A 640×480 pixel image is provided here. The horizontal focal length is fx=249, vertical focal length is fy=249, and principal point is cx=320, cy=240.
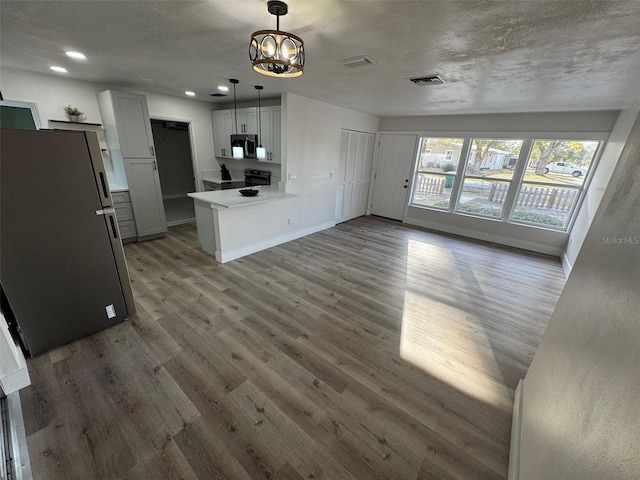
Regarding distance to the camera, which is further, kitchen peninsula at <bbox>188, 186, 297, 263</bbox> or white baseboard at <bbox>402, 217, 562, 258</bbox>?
white baseboard at <bbox>402, 217, 562, 258</bbox>

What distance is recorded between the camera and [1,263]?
1803mm

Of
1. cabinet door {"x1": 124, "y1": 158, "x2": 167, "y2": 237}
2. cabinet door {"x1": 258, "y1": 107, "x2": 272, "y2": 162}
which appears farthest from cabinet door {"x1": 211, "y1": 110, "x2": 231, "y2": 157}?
cabinet door {"x1": 124, "y1": 158, "x2": 167, "y2": 237}

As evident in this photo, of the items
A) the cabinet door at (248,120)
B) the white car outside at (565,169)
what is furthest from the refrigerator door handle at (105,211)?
the white car outside at (565,169)

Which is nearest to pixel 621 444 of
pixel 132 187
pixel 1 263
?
pixel 1 263

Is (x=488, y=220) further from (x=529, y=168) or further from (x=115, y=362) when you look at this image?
(x=115, y=362)

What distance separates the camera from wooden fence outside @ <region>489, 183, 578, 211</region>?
4.59 meters

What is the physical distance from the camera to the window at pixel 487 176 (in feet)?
16.6

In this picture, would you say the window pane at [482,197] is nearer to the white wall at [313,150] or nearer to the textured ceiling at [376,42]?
the textured ceiling at [376,42]

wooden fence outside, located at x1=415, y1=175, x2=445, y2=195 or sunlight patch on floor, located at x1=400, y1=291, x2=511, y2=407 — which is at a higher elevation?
wooden fence outside, located at x1=415, y1=175, x2=445, y2=195

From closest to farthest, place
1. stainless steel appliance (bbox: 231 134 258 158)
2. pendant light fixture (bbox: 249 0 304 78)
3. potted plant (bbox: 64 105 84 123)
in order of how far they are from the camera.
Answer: pendant light fixture (bbox: 249 0 304 78), potted plant (bbox: 64 105 84 123), stainless steel appliance (bbox: 231 134 258 158)

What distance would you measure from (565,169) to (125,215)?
7.83m

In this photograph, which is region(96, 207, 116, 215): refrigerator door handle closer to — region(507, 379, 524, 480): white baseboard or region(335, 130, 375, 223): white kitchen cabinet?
region(507, 379, 524, 480): white baseboard

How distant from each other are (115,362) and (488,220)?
21.0 feet

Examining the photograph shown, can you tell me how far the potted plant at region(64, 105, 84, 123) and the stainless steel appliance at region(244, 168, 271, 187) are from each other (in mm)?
2800
